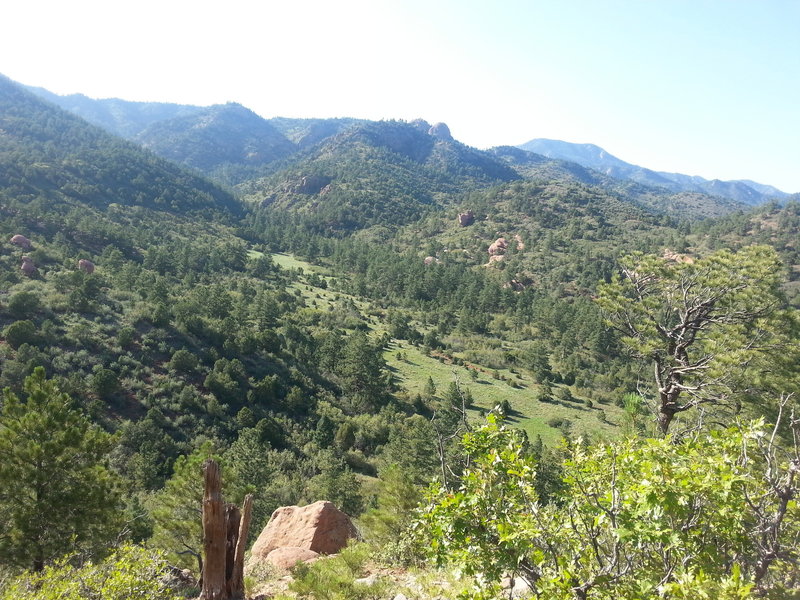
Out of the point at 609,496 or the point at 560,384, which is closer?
the point at 609,496

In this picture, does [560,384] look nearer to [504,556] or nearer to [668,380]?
[668,380]

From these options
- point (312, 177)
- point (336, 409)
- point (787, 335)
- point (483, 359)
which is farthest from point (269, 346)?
point (312, 177)

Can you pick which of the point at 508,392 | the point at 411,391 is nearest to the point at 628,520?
the point at 411,391

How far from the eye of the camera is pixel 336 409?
134ft

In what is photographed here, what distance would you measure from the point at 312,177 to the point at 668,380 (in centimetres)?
18779

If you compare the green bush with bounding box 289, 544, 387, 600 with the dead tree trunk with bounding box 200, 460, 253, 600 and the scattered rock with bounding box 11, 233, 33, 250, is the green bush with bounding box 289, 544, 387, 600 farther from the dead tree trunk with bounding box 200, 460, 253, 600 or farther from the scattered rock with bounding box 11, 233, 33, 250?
the scattered rock with bounding box 11, 233, 33, 250

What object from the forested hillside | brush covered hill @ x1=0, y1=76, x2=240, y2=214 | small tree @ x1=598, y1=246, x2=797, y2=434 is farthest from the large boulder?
brush covered hill @ x1=0, y1=76, x2=240, y2=214

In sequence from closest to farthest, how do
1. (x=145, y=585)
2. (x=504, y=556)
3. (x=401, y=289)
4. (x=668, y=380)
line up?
(x=504, y=556) < (x=145, y=585) < (x=668, y=380) < (x=401, y=289)

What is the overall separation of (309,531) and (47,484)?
7.76m

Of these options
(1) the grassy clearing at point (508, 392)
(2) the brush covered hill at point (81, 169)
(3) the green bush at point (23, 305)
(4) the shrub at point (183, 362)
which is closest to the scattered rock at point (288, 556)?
(1) the grassy clearing at point (508, 392)

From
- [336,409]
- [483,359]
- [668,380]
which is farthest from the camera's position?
[483,359]

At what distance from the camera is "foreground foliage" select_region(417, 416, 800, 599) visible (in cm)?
392

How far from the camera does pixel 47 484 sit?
11.2m

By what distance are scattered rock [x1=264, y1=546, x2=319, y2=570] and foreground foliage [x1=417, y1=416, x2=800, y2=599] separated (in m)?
9.50
